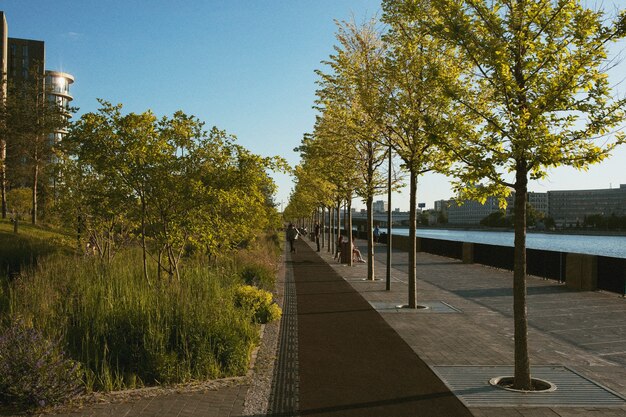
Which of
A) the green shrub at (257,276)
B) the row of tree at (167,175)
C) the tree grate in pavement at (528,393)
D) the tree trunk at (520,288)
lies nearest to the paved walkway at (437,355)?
the tree grate in pavement at (528,393)

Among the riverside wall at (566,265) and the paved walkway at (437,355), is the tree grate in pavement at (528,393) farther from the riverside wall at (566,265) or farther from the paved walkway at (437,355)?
the riverside wall at (566,265)

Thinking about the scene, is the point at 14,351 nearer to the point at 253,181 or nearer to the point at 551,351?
the point at 253,181

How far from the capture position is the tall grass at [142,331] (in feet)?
21.3

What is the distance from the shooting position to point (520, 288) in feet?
21.8

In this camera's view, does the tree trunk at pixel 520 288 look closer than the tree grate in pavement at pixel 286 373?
No

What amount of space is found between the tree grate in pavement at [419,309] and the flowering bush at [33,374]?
7.27m

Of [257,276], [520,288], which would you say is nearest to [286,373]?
[520,288]

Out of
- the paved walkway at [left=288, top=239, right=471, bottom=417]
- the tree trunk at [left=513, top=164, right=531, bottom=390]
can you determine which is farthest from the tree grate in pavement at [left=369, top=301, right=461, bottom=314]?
the tree trunk at [left=513, top=164, right=531, bottom=390]

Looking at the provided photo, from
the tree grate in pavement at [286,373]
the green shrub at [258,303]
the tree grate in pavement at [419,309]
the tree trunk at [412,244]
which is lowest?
the tree grate in pavement at [419,309]

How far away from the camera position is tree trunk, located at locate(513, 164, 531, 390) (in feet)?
21.0

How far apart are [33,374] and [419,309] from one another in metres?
8.29

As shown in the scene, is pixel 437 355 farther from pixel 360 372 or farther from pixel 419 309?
pixel 419 309

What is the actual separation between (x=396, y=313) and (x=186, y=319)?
18.0ft

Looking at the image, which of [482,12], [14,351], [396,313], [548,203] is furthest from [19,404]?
[548,203]
